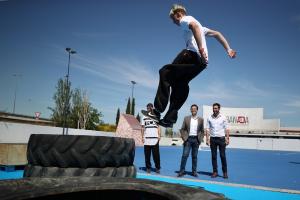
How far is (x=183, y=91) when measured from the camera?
4.43 m

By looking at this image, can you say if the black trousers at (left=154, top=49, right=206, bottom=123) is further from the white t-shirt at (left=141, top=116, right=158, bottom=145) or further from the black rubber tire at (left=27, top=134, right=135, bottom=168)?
the white t-shirt at (left=141, top=116, right=158, bottom=145)

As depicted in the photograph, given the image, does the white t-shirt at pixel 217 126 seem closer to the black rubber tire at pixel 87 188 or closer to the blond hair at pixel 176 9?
the blond hair at pixel 176 9

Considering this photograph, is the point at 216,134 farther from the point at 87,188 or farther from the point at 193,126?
the point at 87,188

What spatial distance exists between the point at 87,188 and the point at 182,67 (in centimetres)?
232

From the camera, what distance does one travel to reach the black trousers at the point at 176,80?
4.08 metres

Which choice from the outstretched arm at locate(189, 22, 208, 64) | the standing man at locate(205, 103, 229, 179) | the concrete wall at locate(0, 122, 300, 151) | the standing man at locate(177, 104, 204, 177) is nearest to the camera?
the outstretched arm at locate(189, 22, 208, 64)

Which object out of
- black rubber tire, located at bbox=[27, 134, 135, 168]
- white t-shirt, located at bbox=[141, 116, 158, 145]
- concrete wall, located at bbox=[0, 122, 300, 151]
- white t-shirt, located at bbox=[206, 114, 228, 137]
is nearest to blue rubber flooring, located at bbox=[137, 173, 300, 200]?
white t-shirt, located at bbox=[206, 114, 228, 137]

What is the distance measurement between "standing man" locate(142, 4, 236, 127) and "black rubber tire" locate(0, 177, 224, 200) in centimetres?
189

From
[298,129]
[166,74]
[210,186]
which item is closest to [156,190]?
[166,74]

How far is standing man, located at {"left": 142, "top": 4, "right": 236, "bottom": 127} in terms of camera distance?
12.6 ft

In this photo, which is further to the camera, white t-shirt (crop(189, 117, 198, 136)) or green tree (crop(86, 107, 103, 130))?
green tree (crop(86, 107, 103, 130))

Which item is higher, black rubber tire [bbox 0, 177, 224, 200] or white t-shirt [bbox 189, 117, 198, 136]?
white t-shirt [bbox 189, 117, 198, 136]

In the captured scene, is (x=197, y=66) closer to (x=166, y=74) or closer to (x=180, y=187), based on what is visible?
(x=166, y=74)

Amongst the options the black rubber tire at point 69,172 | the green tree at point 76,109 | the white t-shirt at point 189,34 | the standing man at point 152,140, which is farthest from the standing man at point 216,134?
the green tree at point 76,109
